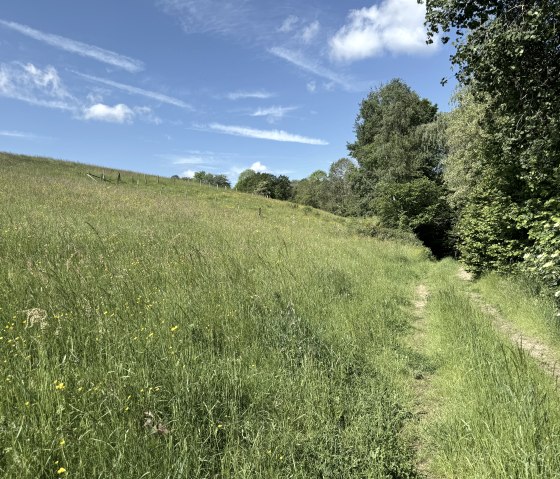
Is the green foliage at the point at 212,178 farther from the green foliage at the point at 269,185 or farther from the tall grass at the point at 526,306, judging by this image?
the tall grass at the point at 526,306

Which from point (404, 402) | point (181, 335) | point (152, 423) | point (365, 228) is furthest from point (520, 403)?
point (365, 228)

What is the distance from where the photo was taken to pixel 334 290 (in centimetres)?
741

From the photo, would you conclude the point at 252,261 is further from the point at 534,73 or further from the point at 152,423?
the point at 534,73

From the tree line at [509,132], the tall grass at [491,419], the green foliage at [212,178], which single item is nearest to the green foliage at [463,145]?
the tree line at [509,132]

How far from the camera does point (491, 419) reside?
3.11 m

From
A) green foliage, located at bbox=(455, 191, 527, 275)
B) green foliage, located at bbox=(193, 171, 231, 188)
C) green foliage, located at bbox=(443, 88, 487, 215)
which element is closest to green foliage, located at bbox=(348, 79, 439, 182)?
green foliage, located at bbox=(443, 88, 487, 215)

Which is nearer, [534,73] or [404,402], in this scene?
[404,402]

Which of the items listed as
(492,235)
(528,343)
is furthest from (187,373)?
(492,235)

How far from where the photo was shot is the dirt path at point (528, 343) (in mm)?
5013

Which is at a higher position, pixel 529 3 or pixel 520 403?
pixel 529 3

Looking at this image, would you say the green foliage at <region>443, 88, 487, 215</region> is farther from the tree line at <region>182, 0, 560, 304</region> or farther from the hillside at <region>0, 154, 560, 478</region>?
the hillside at <region>0, 154, 560, 478</region>

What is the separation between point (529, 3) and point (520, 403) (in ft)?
26.4

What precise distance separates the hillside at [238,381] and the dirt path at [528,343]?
0.52 feet

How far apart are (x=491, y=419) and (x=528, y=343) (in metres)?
4.00
